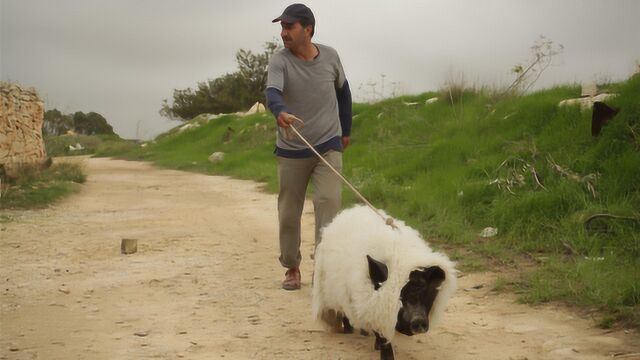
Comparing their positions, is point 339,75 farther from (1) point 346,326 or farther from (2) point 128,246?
(2) point 128,246

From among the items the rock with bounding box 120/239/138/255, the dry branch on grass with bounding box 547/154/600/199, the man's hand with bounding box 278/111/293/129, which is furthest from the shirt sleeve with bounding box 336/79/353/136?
the dry branch on grass with bounding box 547/154/600/199

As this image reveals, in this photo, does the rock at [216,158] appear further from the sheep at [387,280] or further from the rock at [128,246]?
the sheep at [387,280]

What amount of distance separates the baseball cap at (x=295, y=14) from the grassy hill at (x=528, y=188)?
9.05ft

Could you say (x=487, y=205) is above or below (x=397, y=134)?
below

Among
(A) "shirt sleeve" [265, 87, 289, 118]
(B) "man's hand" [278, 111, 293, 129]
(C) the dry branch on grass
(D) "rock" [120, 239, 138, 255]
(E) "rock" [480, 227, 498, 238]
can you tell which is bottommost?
(D) "rock" [120, 239, 138, 255]

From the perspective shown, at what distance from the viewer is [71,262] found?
6836 mm

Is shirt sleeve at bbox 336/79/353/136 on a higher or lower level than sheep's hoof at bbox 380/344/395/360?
higher

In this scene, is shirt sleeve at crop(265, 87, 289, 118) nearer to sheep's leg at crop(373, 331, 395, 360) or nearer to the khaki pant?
the khaki pant

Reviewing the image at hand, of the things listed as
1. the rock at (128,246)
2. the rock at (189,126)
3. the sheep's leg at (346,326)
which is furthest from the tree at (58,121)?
the sheep's leg at (346,326)

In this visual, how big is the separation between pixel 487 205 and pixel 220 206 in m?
4.72

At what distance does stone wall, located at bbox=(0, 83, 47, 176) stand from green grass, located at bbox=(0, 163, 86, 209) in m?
0.25

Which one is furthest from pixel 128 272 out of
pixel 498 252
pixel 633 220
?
pixel 633 220

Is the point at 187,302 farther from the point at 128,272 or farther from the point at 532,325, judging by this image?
the point at 532,325

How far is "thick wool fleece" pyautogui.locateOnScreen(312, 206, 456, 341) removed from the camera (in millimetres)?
3602
